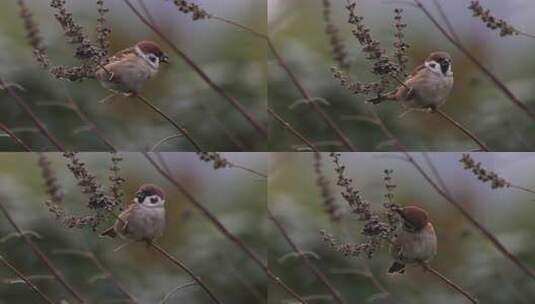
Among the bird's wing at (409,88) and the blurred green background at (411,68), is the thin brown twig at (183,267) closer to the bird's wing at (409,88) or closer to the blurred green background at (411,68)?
the blurred green background at (411,68)

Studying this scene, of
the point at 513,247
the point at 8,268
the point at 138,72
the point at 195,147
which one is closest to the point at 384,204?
the point at 513,247

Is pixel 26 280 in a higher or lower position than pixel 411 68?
lower

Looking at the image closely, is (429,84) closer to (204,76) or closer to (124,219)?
(204,76)

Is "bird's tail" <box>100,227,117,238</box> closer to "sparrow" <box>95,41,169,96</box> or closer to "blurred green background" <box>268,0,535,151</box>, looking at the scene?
"sparrow" <box>95,41,169,96</box>

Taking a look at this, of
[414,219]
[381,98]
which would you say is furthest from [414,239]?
[381,98]

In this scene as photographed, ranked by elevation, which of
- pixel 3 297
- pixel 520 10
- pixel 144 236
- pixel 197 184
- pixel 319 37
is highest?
pixel 520 10

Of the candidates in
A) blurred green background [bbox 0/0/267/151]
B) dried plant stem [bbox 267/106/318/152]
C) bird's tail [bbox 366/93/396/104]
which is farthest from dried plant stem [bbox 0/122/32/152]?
bird's tail [bbox 366/93/396/104]

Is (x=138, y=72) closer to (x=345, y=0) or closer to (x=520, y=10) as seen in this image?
(x=345, y=0)
